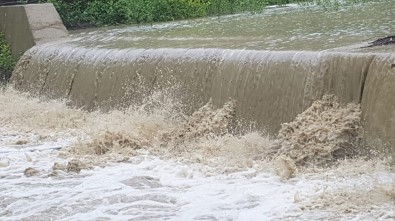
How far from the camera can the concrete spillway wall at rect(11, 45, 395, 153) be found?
681 centimetres

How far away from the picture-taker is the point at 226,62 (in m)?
8.48

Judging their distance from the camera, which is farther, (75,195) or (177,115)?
(177,115)

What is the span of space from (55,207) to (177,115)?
2.94 meters

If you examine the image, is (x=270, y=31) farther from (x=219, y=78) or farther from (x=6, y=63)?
(x=6, y=63)

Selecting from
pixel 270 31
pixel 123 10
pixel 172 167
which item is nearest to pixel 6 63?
pixel 123 10

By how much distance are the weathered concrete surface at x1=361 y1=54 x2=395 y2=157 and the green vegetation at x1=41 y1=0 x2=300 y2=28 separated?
9117 mm

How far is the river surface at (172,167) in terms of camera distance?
18.9 ft

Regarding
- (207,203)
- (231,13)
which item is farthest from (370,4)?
(207,203)

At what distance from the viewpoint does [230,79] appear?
8.32 m

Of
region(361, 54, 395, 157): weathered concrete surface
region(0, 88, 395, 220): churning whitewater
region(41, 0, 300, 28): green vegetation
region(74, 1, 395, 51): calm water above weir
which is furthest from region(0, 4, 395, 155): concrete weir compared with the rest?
region(41, 0, 300, 28): green vegetation

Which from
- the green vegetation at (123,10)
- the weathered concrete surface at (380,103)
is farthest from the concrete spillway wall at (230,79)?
the green vegetation at (123,10)

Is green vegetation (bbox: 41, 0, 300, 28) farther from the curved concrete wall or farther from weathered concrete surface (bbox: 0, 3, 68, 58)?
the curved concrete wall

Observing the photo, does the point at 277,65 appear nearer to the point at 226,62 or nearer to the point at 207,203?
the point at 226,62

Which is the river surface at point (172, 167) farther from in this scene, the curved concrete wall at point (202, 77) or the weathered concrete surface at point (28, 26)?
Answer: the weathered concrete surface at point (28, 26)
